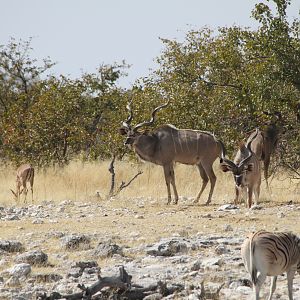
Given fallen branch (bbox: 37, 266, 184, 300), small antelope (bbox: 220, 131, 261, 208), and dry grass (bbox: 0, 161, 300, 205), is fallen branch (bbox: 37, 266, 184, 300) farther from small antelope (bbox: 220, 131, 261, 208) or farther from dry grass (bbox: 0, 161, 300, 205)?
dry grass (bbox: 0, 161, 300, 205)

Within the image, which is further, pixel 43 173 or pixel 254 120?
pixel 43 173

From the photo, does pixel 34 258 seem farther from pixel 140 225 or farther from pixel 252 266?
pixel 140 225

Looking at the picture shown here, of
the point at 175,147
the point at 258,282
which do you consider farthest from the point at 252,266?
the point at 175,147

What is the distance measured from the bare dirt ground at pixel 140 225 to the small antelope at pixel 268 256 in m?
0.56

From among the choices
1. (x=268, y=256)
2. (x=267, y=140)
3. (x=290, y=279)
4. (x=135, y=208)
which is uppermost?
(x=267, y=140)

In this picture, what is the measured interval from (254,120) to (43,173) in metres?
6.42

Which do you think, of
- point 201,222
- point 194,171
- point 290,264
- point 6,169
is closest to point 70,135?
point 6,169

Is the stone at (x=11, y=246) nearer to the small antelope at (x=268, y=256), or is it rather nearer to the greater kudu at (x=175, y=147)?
the small antelope at (x=268, y=256)

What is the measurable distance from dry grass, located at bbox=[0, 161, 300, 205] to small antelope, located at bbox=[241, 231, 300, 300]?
30.6 feet

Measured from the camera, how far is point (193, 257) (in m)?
10.1

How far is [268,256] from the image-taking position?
Result: 757 centimetres

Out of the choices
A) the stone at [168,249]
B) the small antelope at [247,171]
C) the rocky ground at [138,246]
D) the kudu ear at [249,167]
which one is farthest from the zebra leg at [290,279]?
the kudu ear at [249,167]

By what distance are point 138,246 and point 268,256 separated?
382 centimetres

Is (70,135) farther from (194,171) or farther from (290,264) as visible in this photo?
(290,264)
